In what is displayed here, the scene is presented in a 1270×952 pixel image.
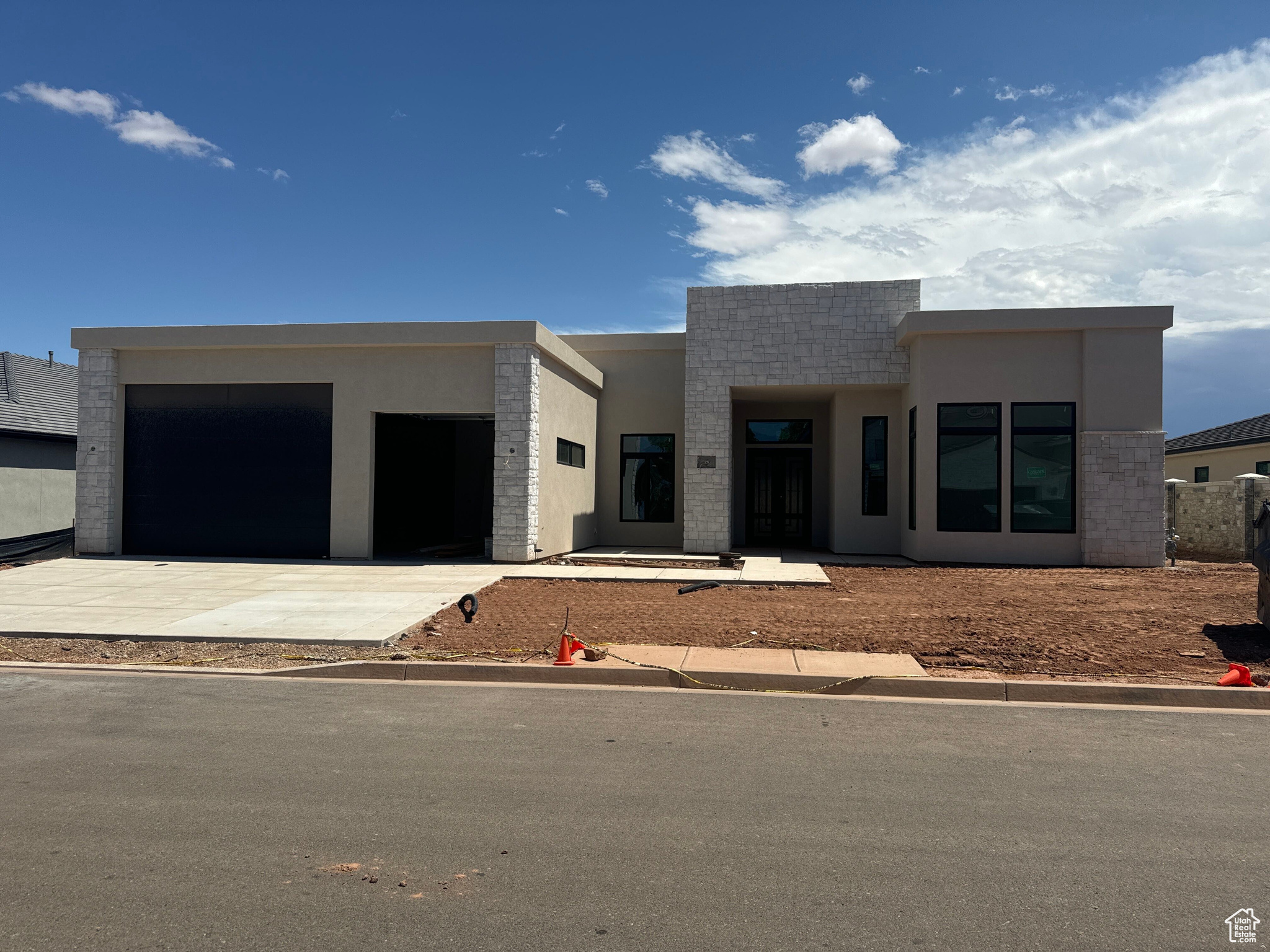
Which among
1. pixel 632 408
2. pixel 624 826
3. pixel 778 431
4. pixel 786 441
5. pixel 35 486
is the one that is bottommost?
pixel 624 826

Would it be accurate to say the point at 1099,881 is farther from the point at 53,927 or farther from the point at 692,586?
the point at 692,586

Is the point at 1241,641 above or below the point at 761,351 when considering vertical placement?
below

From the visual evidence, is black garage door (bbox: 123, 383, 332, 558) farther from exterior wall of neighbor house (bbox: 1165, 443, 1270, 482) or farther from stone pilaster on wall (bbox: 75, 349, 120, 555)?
exterior wall of neighbor house (bbox: 1165, 443, 1270, 482)

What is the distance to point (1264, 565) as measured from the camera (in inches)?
374

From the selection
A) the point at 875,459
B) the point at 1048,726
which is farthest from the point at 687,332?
the point at 1048,726

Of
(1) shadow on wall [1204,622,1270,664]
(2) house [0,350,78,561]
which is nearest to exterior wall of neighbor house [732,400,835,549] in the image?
(1) shadow on wall [1204,622,1270,664]

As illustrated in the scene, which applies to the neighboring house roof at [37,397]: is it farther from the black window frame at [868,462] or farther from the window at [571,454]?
the black window frame at [868,462]

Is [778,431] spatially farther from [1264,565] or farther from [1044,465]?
[1264,565]

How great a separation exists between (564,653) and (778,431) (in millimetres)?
14246

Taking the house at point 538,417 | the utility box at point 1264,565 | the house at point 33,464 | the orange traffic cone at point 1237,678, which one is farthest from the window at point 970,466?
the house at point 33,464

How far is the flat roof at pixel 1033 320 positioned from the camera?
16.6 metres

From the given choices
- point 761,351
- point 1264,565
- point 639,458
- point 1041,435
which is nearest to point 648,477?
point 639,458

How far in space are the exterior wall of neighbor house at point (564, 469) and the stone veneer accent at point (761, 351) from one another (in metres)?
2.45

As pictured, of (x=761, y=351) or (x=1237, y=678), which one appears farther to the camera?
(x=761, y=351)
